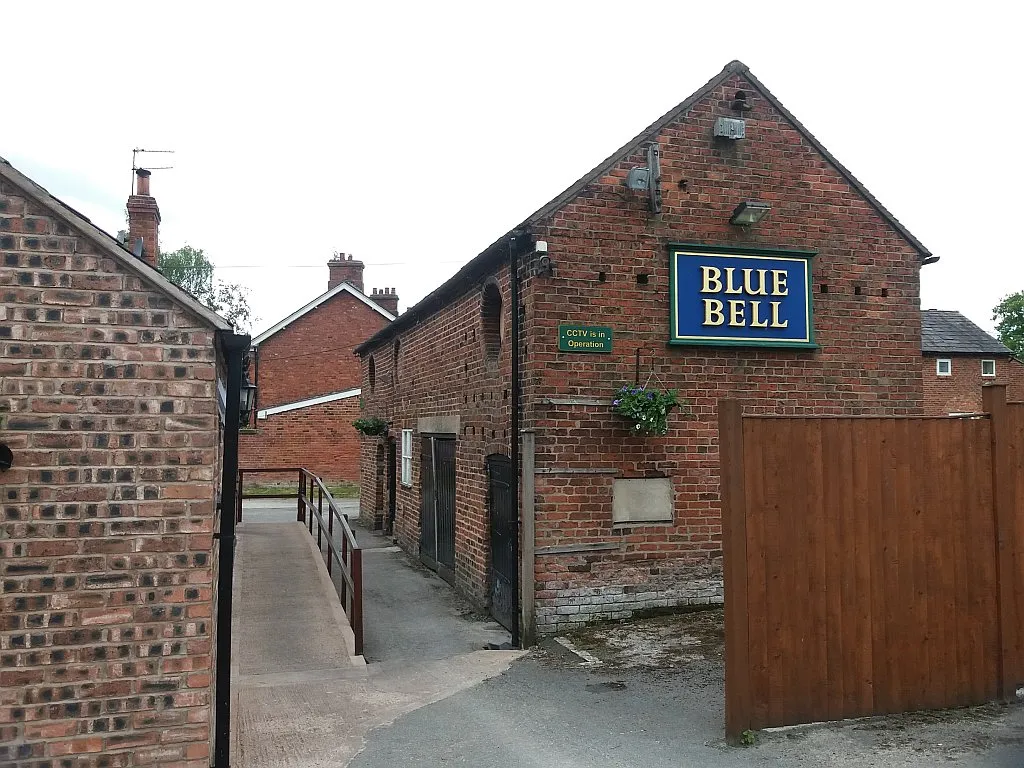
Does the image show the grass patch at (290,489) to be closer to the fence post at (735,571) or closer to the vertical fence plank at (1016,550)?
the fence post at (735,571)

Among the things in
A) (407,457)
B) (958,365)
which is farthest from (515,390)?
(958,365)

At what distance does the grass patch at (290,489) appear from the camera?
27.8 meters

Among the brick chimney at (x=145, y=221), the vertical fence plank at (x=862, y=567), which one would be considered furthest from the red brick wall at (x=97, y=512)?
the brick chimney at (x=145, y=221)

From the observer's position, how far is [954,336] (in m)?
32.2

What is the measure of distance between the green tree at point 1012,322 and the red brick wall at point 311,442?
160 feet

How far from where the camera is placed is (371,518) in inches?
760

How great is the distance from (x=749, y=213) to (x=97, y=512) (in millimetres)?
7611

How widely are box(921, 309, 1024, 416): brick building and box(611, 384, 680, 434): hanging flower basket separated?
25107 millimetres

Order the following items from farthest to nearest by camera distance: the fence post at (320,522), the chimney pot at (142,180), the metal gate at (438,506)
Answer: the chimney pot at (142,180), the metal gate at (438,506), the fence post at (320,522)

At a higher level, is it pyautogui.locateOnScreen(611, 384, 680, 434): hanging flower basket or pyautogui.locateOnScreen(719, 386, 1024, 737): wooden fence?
pyautogui.locateOnScreen(611, 384, 680, 434): hanging flower basket

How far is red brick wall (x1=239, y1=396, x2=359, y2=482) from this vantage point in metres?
27.6

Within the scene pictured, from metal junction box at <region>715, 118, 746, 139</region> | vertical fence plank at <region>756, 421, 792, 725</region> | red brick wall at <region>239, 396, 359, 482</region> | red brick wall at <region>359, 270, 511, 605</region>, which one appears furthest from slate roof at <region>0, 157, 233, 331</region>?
red brick wall at <region>239, 396, 359, 482</region>

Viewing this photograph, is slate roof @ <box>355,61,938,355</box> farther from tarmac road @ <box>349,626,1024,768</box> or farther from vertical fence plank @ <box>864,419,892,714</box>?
tarmac road @ <box>349,626,1024,768</box>

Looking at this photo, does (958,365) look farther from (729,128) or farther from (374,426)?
(729,128)
